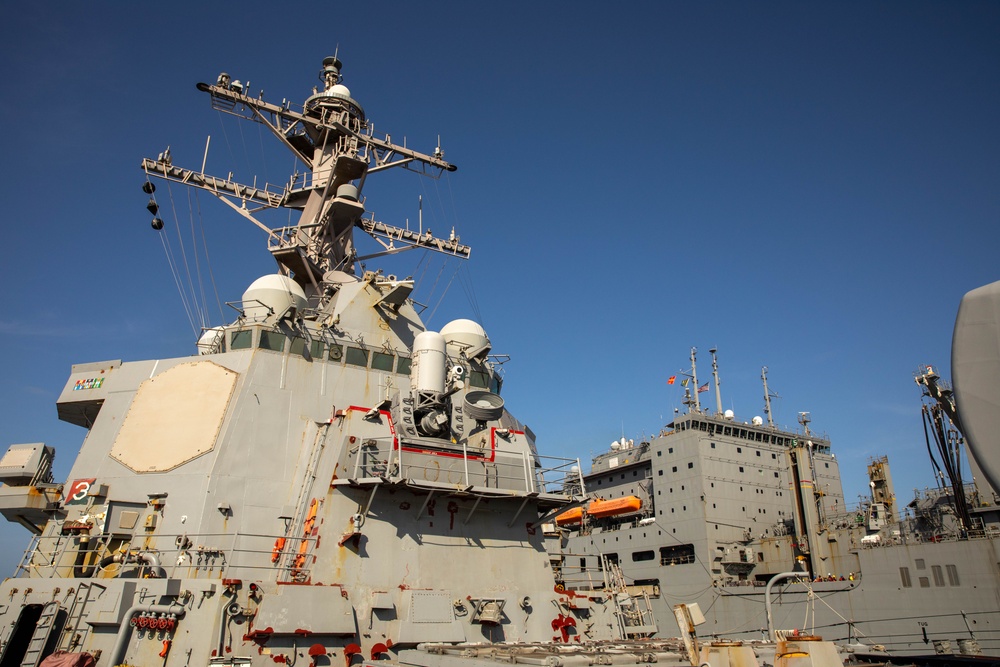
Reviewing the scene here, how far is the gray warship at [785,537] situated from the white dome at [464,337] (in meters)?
4.95

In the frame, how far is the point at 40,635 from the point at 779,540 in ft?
116

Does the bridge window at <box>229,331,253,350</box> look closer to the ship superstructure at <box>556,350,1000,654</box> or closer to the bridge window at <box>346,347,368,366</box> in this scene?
the bridge window at <box>346,347,368,366</box>

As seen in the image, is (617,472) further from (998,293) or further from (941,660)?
(998,293)

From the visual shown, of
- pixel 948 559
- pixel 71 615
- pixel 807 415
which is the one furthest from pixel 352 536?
pixel 807 415

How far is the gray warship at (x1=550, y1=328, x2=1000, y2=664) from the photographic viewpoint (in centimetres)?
2539

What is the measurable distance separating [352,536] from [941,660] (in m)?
11.2

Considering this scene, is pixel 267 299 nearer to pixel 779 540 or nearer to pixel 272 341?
pixel 272 341

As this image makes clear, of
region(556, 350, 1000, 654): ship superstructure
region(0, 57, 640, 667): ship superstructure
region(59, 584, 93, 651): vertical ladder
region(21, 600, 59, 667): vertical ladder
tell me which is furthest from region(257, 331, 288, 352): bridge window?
region(556, 350, 1000, 654): ship superstructure

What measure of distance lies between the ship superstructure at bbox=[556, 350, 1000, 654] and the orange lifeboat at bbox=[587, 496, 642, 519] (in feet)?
0.73

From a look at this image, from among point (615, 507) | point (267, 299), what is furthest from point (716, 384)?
point (267, 299)

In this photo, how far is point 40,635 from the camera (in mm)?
9203

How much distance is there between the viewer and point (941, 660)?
12.1m

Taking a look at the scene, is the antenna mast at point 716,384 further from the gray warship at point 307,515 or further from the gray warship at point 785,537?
the gray warship at point 307,515

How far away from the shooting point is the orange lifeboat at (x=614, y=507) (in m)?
42.3
